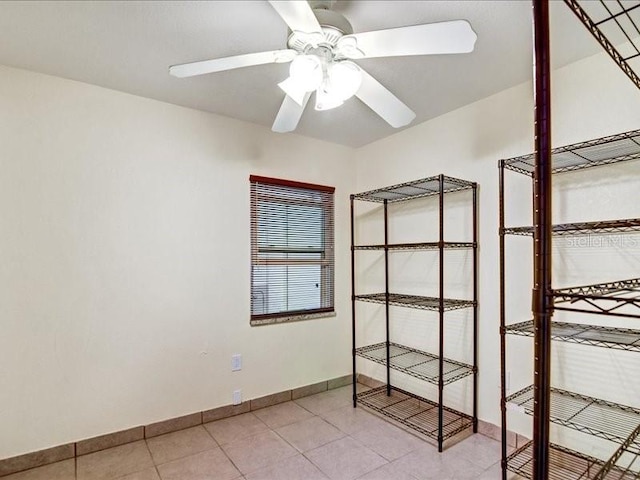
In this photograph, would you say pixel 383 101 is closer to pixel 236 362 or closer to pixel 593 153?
pixel 593 153

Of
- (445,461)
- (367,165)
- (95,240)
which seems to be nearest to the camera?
(445,461)

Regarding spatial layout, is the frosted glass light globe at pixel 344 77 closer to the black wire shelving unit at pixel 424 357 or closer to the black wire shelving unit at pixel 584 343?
the black wire shelving unit at pixel 584 343

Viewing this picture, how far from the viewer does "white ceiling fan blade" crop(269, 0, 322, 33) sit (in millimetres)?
1211

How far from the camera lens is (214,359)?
2.73 meters

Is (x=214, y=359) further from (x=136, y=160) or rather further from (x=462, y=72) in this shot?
(x=462, y=72)

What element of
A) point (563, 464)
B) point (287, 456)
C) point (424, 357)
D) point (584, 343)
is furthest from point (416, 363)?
point (584, 343)

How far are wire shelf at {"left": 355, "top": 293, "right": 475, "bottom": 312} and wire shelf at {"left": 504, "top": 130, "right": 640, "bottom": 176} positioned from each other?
96cm

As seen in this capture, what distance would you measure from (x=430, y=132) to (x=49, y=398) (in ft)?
10.5

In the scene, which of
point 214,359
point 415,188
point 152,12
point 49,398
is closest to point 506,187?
point 415,188

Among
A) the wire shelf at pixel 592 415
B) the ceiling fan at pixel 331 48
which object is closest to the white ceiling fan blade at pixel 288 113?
the ceiling fan at pixel 331 48

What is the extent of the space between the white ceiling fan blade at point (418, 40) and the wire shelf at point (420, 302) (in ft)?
5.36

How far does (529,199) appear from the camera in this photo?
2258 mm

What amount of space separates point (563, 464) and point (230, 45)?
2.99 metres

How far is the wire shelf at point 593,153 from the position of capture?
1685mm
